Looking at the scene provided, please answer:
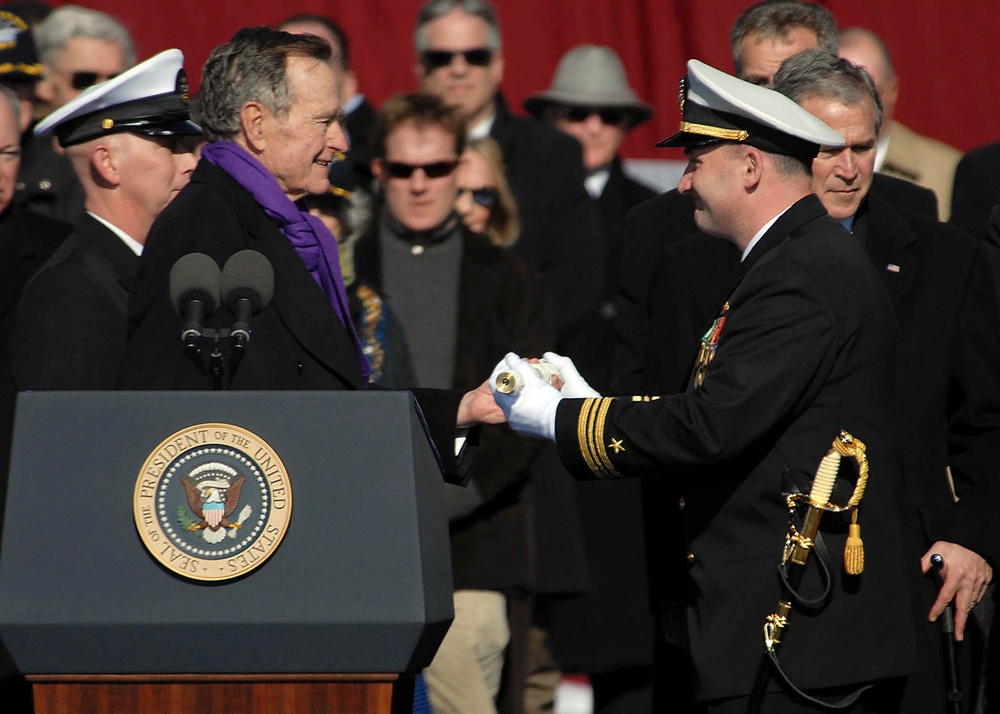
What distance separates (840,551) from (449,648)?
6.51 feet

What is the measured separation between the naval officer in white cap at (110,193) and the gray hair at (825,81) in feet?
4.87

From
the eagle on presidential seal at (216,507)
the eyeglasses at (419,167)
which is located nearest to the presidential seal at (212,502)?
the eagle on presidential seal at (216,507)

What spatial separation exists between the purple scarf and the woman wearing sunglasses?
2.33 meters

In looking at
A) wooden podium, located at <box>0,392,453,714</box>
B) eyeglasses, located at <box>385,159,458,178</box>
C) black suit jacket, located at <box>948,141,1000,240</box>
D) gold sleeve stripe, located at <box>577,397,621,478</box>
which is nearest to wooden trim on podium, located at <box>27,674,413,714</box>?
wooden podium, located at <box>0,392,453,714</box>

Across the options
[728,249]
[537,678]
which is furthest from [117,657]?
[537,678]

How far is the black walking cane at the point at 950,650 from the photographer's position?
4008 mm

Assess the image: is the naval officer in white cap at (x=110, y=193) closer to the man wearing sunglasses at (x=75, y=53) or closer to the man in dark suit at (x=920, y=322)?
the man in dark suit at (x=920, y=322)

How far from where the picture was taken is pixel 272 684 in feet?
9.64

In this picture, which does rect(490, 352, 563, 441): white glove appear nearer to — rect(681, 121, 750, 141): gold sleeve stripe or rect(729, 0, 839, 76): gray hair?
rect(681, 121, 750, 141): gold sleeve stripe

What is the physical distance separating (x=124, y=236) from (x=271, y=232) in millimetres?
811

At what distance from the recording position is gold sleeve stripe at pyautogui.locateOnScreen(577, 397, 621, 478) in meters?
3.52

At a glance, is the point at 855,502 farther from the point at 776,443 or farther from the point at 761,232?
the point at 761,232

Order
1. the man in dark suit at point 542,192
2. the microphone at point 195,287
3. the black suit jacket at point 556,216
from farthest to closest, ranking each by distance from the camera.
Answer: the black suit jacket at point 556,216 < the man in dark suit at point 542,192 < the microphone at point 195,287

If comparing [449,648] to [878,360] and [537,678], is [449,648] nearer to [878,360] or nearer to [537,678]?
[537,678]
